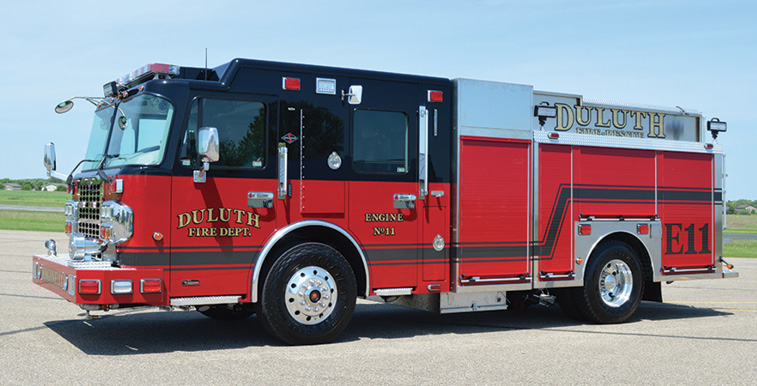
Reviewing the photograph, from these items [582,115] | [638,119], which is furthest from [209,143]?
[638,119]

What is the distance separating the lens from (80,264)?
22.9ft

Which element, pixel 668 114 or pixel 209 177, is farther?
pixel 668 114

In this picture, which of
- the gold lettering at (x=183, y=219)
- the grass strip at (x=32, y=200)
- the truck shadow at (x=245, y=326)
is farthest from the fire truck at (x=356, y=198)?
the grass strip at (x=32, y=200)

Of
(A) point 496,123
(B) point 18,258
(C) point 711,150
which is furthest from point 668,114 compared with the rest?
(B) point 18,258

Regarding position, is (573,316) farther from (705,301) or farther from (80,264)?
(80,264)

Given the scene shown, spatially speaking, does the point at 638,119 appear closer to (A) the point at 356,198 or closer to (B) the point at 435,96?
(B) the point at 435,96

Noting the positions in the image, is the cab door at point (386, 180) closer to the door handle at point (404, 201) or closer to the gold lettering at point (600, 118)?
the door handle at point (404, 201)

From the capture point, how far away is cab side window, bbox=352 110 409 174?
25.8 feet

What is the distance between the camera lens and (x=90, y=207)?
7.57m

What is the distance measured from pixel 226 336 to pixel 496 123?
3.97 m

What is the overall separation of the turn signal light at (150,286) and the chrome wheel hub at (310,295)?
1.22 metres

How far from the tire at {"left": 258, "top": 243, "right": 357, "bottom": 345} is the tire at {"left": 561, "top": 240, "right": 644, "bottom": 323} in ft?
11.2

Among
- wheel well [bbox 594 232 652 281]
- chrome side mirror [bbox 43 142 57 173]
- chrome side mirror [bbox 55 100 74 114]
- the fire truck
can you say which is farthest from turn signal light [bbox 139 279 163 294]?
wheel well [bbox 594 232 652 281]

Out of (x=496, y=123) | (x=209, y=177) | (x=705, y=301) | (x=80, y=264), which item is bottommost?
(x=705, y=301)
